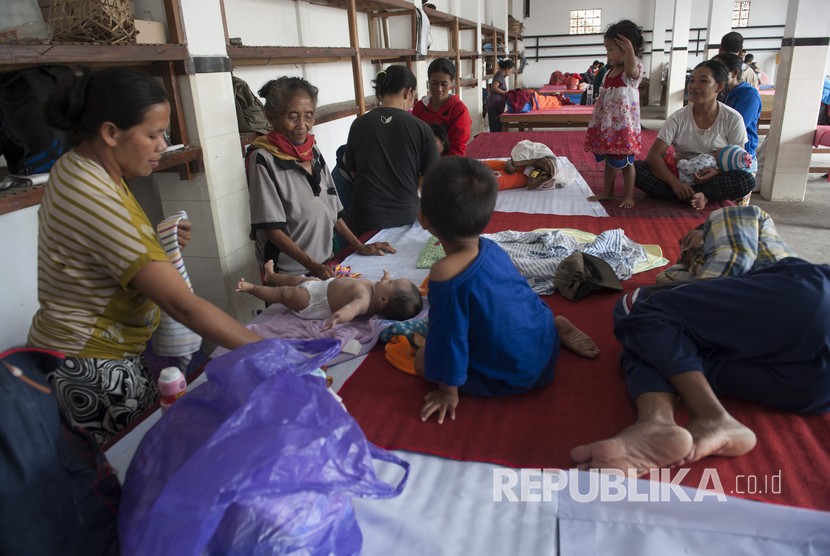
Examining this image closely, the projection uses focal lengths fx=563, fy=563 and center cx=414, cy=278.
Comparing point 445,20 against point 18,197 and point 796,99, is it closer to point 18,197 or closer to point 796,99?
point 796,99

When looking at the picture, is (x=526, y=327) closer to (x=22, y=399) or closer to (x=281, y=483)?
(x=281, y=483)

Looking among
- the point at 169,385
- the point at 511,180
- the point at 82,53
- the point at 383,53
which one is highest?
the point at 383,53

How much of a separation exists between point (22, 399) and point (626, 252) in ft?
8.78

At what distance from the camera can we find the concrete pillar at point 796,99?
562cm

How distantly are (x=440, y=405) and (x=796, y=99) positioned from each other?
599 cm

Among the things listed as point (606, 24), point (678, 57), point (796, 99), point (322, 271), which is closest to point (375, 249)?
point (322, 271)

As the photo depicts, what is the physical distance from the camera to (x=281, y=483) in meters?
0.94

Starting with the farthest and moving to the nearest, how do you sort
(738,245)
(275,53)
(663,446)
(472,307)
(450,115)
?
(450,115) → (275,53) → (738,245) → (472,307) → (663,446)

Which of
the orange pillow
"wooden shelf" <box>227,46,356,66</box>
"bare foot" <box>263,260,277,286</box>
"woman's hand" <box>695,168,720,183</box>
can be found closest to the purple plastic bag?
"bare foot" <box>263,260,277,286</box>

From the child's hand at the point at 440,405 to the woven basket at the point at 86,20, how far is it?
2.03m

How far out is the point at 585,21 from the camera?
61.9ft

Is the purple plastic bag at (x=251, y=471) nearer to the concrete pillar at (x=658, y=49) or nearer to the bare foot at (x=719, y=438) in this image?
the bare foot at (x=719, y=438)

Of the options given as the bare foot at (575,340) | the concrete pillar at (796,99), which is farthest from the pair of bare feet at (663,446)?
the concrete pillar at (796,99)

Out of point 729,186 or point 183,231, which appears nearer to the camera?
point 183,231
